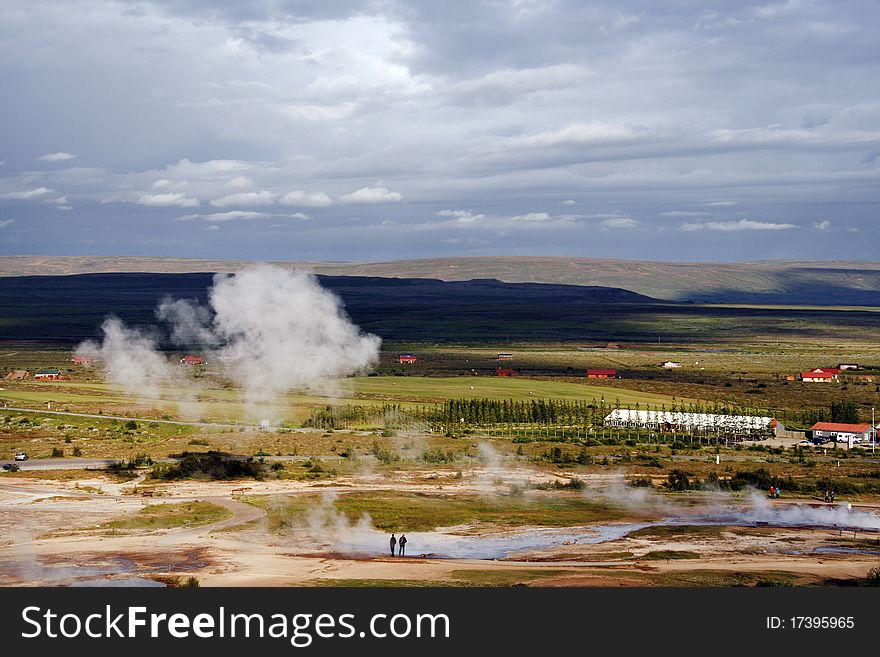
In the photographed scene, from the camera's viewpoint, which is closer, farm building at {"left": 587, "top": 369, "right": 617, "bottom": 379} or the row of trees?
the row of trees

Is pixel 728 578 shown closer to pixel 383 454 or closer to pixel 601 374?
pixel 383 454

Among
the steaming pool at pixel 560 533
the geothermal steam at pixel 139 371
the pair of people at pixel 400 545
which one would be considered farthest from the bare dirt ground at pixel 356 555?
the geothermal steam at pixel 139 371

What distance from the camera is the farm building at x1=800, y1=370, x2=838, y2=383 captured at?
523ft

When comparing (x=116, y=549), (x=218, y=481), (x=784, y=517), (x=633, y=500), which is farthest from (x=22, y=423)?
(x=784, y=517)

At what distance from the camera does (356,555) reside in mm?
53344

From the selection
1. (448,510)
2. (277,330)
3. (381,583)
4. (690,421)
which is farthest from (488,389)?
(381,583)

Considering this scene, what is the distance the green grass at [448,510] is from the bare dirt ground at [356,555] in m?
1.87

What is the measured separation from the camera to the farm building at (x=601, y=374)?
6373 inches

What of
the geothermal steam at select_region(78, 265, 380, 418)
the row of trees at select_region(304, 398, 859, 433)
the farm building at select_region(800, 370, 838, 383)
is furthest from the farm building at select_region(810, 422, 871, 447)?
the farm building at select_region(800, 370, 838, 383)

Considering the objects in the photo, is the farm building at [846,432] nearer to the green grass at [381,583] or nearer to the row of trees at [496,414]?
the row of trees at [496,414]

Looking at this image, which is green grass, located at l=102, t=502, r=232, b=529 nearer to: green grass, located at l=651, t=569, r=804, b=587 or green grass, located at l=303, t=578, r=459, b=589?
green grass, located at l=303, t=578, r=459, b=589

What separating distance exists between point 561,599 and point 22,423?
271 ft

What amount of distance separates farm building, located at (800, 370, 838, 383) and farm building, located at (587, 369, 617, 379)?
30.8 meters

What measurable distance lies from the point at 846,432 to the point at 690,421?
53.5ft
